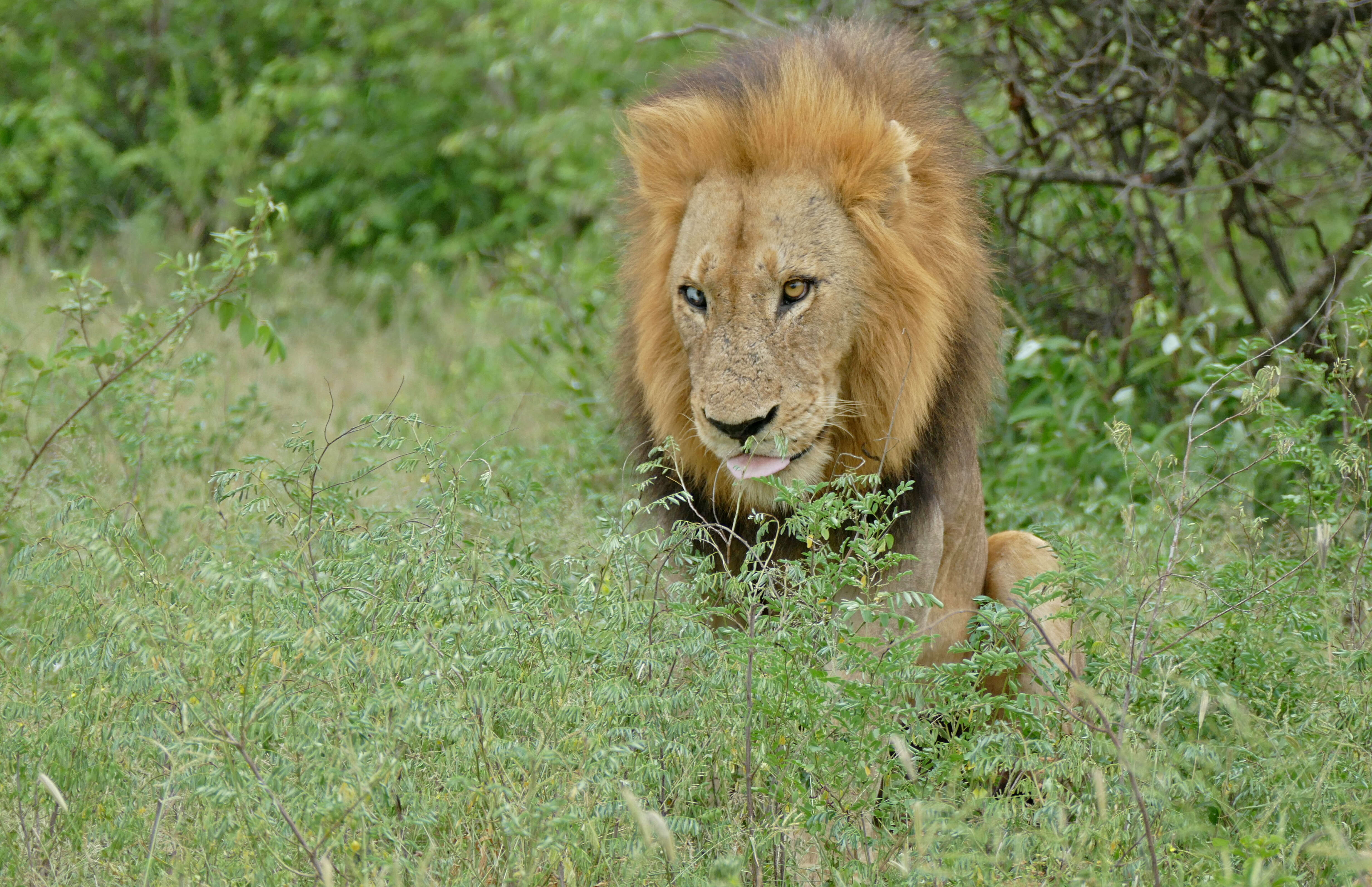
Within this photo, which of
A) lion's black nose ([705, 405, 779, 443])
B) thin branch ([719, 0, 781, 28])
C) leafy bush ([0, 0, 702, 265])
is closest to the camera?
lion's black nose ([705, 405, 779, 443])

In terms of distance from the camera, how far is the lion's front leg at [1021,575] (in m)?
3.56

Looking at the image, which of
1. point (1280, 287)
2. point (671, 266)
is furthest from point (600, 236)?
point (671, 266)

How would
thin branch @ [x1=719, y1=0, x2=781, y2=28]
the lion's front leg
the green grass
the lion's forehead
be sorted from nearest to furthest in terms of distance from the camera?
the green grass → the lion's forehead → the lion's front leg → thin branch @ [x1=719, y1=0, x2=781, y2=28]

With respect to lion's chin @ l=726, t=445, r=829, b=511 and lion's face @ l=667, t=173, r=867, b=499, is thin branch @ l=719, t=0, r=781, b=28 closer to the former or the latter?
lion's face @ l=667, t=173, r=867, b=499

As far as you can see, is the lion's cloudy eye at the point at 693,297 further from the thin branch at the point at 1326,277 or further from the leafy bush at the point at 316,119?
the leafy bush at the point at 316,119

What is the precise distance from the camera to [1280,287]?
6414 millimetres

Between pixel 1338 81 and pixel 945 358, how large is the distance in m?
2.99

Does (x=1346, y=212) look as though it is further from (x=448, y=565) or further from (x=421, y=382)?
(x=448, y=565)

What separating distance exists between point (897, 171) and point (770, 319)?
0.51 meters

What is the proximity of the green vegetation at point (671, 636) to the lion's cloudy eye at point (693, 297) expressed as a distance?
1.78 ft

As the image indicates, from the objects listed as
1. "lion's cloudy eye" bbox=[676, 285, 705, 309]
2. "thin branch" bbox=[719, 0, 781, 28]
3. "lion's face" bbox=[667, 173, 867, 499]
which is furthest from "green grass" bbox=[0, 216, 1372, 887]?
"thin branch" bbox=[719, 0, 781, 28]

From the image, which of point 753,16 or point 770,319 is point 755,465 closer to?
point 770,319

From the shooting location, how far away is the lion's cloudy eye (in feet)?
10.8

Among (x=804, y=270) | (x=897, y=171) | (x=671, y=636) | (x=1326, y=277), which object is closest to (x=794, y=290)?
(x=804, y=270)
